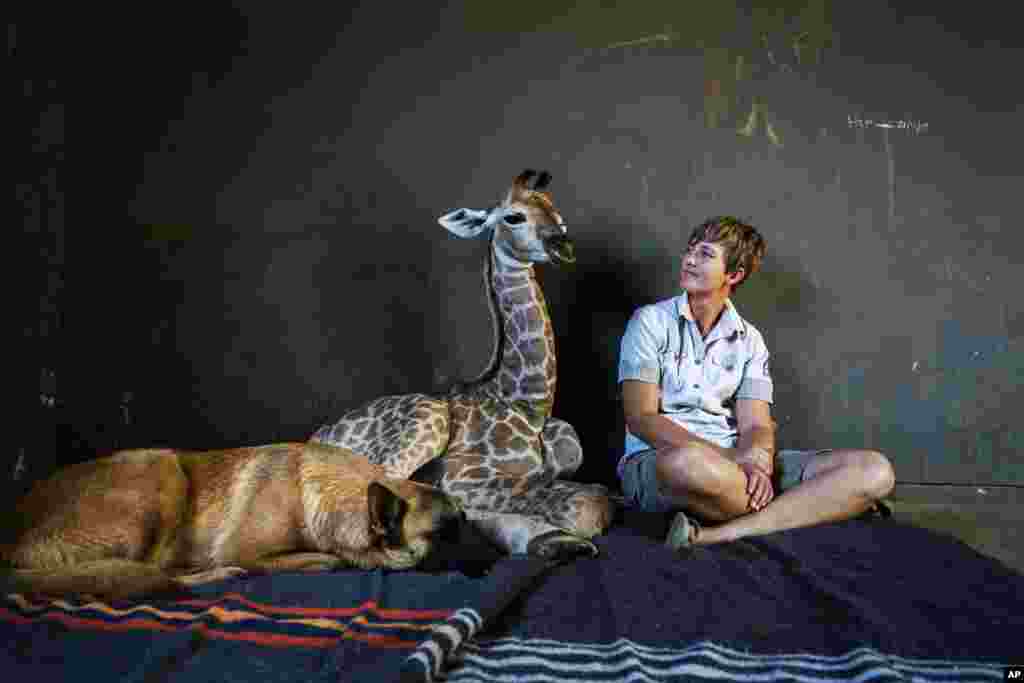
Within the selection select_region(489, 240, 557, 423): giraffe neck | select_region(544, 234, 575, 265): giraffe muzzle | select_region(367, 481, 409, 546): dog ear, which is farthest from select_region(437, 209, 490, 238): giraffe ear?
select_region(367, 481, 409, 546): dog ear

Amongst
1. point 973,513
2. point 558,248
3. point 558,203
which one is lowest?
point 973,513

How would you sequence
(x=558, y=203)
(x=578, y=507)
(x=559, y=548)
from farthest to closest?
(x=558, y=203)
(x=578, y=507)
(x=559, y=548)

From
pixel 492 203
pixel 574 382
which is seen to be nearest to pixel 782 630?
pixel 574 382

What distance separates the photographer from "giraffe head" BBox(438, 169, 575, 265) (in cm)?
321

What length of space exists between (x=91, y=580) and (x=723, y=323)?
8.40 feet

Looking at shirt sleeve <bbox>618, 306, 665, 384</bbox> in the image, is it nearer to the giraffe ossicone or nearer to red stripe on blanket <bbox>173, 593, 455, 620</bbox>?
the giraffe ossicone

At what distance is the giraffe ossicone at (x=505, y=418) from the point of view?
304cm

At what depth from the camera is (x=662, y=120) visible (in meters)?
3.87

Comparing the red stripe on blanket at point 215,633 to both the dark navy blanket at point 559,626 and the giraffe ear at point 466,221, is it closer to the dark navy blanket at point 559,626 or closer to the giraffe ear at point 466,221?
the dark navy blanket at point 559,626

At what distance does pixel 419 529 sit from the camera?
2.25 m

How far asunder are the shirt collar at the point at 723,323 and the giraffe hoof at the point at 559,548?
49.1 inches

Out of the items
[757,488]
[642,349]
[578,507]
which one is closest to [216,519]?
[578,507]

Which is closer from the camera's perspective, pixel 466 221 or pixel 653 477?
pixel 653 477

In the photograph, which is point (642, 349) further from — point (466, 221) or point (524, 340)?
point (466, 221)
